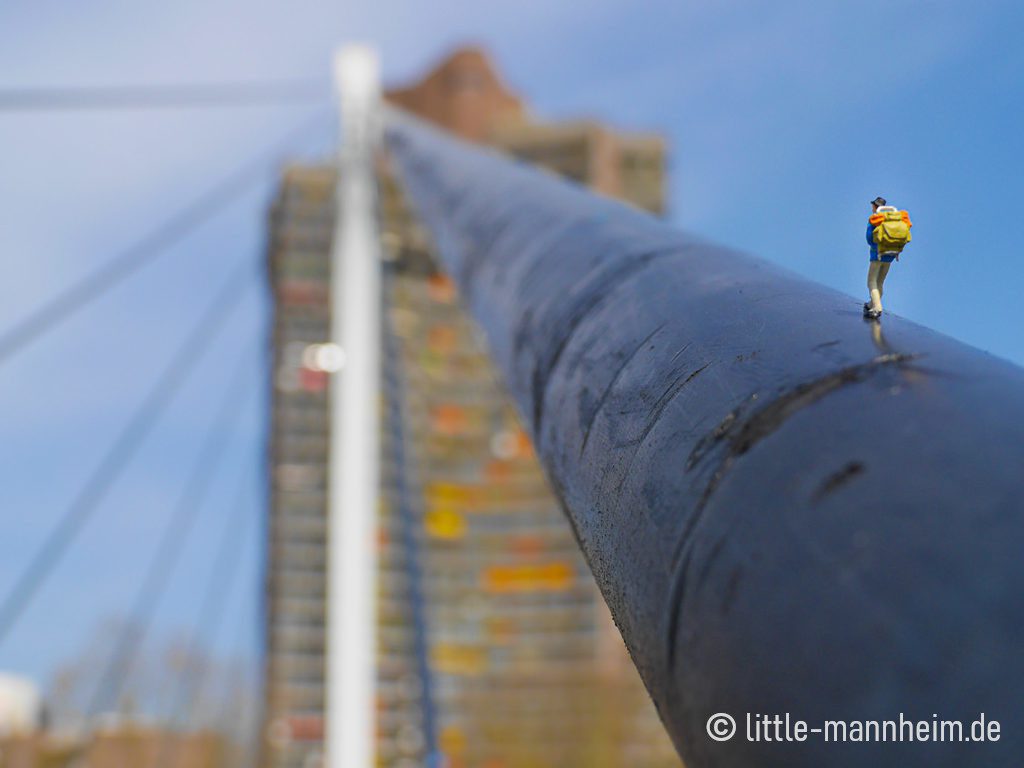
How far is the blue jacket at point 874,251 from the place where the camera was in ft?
4.42

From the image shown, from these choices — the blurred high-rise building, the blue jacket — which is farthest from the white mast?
the blurred high-rise building

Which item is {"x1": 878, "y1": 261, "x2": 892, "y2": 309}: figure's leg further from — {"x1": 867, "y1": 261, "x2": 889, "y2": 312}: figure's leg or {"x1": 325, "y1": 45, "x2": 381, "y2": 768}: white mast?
{"x1": 325, "y1": 45, "x2": 381, "y2": 768}: white mast

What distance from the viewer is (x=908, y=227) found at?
135cm

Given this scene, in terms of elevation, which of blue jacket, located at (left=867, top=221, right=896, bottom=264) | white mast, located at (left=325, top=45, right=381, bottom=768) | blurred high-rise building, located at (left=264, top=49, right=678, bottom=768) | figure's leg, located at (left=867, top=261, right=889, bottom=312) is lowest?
figure's leg, located at (left=867, top=261, right=889, bottom=312)

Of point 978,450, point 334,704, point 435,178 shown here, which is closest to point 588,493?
point 978,450

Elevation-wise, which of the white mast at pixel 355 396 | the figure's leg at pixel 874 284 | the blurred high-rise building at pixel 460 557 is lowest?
the figure's leg at pixel 874 284

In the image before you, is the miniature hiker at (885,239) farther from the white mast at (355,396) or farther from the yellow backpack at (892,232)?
the white mast at (355,396)

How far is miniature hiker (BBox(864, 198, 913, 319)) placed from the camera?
1.34m

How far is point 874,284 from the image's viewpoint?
1.32 metres

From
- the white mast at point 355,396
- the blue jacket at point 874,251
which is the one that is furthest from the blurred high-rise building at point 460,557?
the blue jacket at point 874,251

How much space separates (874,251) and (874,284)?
5 cm

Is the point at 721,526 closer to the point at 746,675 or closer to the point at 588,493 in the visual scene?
the point at 746,675

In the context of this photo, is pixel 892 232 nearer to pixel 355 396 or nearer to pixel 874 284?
pixel 874 284

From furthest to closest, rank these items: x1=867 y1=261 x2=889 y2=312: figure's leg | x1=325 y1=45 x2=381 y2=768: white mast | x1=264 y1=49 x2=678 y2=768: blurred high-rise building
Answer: x1=264 y1=49 x2=678 y2=768: blurred high-rise building → x1=325 y1=45 x2=381 y2=768: white mast → x1=867 y1=261 x2=889 y2=312: figure's leg
